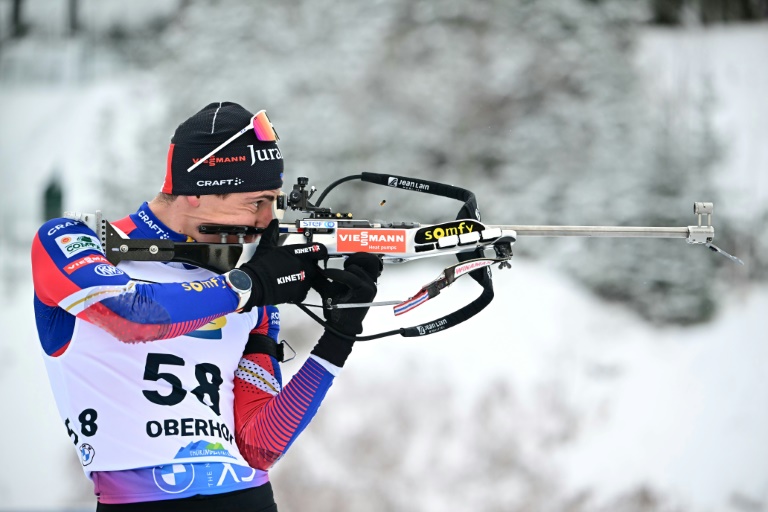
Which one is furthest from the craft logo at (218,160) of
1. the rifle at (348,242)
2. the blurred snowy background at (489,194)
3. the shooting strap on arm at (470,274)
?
the blurred snowy background at (489,194)

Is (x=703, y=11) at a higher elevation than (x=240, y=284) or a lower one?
higher

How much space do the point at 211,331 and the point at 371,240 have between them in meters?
0.36

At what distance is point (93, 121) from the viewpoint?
585cm

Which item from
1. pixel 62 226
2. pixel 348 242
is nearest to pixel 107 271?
pixel 62 226

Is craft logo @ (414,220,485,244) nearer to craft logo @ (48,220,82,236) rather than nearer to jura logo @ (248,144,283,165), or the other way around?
jura logo @ (248,144,283,165)

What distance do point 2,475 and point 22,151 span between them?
Answer: 81.4 inches

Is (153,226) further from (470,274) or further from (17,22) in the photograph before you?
(17,22)

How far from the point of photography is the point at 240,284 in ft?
5.15

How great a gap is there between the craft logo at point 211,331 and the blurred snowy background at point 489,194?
330cm

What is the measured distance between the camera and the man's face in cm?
177

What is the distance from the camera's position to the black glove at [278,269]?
160 cm

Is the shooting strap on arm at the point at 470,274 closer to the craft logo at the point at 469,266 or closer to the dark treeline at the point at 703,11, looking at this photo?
the craft logo at the point at 469,266

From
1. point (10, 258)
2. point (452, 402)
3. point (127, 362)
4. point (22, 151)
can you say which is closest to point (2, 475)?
point (10, 258)

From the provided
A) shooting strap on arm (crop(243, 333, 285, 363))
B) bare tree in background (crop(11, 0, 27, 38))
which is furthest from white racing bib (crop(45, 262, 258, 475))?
bare tree in background (crop(11, 0, 27, 38))
